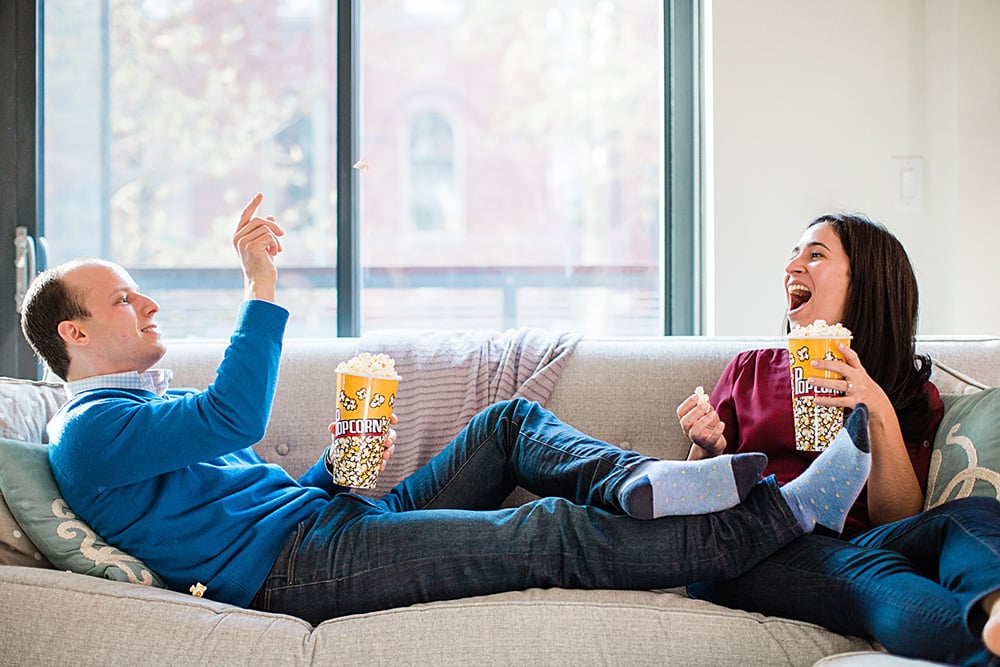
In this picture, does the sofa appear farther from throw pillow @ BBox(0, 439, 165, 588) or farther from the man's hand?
the man's hand

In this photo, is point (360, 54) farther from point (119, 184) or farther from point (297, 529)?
point (297, 529)

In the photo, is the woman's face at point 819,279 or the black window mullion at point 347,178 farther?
the black window mullion at point 347,178

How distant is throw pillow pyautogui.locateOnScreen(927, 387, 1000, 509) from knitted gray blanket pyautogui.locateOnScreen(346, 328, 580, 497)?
0.80m

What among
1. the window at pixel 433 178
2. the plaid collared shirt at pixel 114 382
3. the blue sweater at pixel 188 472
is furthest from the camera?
the window at pixel 433 178

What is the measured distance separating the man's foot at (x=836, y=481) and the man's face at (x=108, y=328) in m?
1.20

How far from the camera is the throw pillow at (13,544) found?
5.29 feet

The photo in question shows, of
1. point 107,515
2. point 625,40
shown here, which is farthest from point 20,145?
point 625,40

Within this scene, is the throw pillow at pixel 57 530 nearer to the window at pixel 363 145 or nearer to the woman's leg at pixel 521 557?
the woman's leg at pixel 521 557

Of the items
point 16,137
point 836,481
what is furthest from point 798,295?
point 16,137

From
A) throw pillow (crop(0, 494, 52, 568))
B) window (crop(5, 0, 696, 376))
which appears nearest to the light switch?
window (crop(5, 0, 696, 376))

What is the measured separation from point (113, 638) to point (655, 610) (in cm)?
83

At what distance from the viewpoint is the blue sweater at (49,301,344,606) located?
154cm

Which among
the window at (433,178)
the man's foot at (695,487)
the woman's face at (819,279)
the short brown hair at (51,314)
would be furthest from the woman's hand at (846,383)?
the window at (433,178)

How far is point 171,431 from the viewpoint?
1536mm
